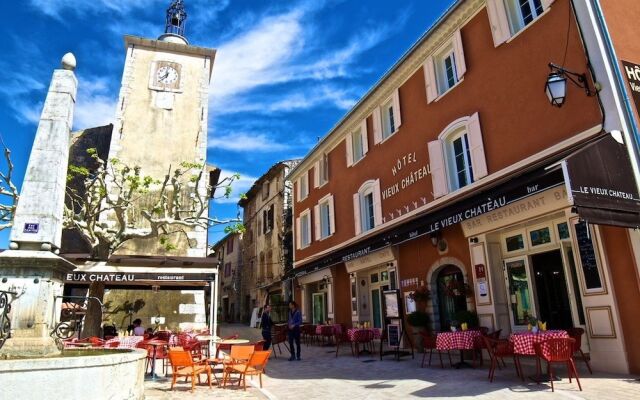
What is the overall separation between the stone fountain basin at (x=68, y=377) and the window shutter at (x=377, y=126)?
1091 cm

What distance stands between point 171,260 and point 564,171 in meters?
9.43

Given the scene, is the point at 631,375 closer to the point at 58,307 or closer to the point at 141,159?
the point at 58,307

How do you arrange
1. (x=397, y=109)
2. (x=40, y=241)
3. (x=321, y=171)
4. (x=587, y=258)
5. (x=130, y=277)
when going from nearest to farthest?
(x=40, y=241) → (x=587, y=258) → (x=130, y=277) → (x=397, y=109) → (x=321, y=171)

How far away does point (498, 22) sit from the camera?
9.41 meters

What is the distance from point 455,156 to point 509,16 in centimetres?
339

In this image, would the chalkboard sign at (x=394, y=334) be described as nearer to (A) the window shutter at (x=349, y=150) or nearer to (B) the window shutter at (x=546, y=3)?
(A) the window shutter at (x=349, y=150)

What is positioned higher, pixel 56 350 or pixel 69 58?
pixel 69 58

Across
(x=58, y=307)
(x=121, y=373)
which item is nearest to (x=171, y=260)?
(x=58, y=307)

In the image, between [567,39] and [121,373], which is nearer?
[121,373]

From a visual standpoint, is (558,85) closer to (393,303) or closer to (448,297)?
(448,297)

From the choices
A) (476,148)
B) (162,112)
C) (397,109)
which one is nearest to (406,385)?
(476,148)

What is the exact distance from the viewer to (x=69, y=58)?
271 inches

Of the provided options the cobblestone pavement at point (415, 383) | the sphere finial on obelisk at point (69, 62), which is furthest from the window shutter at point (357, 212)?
the sphere finial on obelisk at point (69, 62)

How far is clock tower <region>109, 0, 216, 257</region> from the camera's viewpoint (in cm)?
1769
